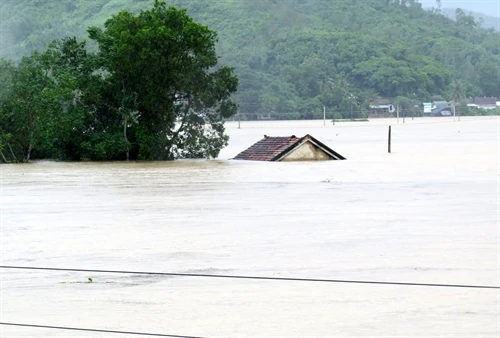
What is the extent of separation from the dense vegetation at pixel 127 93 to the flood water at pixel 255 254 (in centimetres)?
1093

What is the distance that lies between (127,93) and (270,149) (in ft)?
17.3

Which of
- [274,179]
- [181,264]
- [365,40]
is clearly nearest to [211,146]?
[274,179]

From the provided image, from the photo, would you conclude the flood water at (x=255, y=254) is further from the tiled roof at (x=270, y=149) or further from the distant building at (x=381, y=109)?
the distant building at (x=381, y=109)

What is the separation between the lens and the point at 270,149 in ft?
122

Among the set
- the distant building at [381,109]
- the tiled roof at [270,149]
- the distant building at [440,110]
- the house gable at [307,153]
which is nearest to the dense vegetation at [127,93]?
the tiled roof at [270,149]

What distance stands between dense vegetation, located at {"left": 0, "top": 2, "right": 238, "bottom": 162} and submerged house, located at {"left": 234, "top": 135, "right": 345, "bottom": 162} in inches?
53.6

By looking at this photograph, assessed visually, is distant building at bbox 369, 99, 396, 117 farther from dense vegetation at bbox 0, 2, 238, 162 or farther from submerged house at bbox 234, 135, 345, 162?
dense vegetation at bbox 0, 2, 238, 162

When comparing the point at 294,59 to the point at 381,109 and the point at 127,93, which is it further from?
the point at 127,93

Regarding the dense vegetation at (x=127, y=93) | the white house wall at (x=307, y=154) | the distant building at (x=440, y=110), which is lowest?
the distant building at (x=440, y=110)

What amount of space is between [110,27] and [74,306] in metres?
30.2

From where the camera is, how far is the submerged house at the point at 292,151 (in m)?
36.1

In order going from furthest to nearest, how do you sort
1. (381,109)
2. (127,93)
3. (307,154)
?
(381,109) < (127,93) < (307,154)

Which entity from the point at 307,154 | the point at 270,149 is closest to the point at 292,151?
the point at 307,154

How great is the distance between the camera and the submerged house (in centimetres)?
3612
